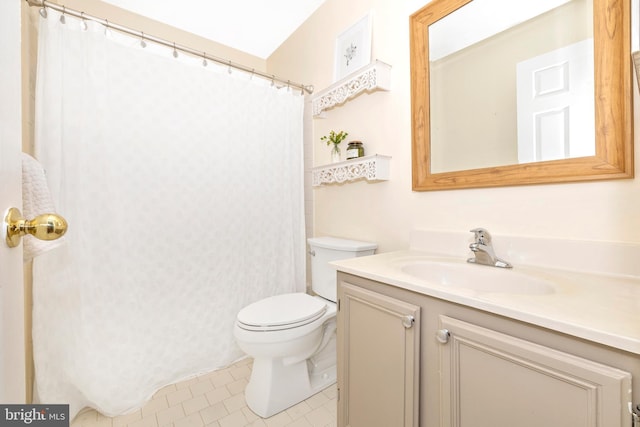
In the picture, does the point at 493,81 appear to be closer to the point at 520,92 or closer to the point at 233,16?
the point at 520,92

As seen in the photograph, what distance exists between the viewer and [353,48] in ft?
5.48

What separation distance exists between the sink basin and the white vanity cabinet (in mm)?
166

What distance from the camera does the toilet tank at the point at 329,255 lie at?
1542 mm

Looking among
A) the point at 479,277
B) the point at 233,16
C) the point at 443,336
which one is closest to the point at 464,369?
the point at 443,336

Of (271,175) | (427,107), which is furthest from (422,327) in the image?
(271,175)

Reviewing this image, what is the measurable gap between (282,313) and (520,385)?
3.41 ft

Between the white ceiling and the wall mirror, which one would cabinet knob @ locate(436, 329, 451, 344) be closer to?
the wall mirror

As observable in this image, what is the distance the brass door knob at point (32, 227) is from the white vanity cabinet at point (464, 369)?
0.85 metres

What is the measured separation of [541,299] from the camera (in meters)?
0.67

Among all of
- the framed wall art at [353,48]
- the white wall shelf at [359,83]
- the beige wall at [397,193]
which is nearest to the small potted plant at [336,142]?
the beige wall at [397,193]

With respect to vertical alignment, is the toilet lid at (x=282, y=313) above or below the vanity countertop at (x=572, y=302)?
below

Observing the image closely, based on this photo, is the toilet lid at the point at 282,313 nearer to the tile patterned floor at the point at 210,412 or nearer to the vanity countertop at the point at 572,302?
the tile patterned floor at the point at 210,412

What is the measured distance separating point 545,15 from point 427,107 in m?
0.48

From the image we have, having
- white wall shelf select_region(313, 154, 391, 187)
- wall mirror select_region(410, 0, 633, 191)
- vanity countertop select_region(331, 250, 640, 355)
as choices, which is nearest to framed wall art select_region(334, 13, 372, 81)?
wall mirror select_region(410, 0, 633, 191)
